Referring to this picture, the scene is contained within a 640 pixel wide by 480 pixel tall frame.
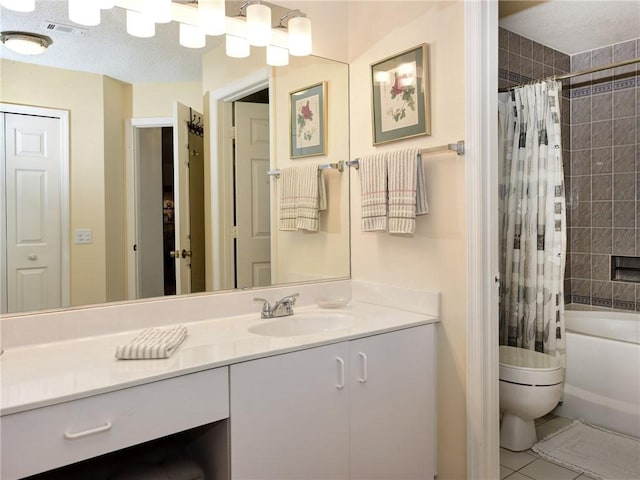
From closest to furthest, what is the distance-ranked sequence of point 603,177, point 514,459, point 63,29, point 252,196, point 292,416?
1. point 292,416
2. point 63,29
3. point 252,196
4. point 514,459
5. point 603,177

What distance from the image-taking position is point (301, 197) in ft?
7.32

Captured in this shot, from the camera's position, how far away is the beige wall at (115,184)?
168 cm

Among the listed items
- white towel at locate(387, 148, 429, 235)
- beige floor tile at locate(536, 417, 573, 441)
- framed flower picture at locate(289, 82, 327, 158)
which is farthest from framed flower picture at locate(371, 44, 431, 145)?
beige floor tile at locate(536, 417, 573, 441)

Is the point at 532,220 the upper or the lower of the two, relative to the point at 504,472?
upper

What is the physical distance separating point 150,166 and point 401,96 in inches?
43.4

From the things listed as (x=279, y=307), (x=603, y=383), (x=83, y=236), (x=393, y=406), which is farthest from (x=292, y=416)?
(x=603, y=383)

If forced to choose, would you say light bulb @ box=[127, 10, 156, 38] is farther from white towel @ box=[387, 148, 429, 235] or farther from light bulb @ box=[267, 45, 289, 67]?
white towel @ box=[387, 148, 429, 235]

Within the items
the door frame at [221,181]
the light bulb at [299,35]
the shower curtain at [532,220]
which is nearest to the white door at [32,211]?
the door frame at [221,181]

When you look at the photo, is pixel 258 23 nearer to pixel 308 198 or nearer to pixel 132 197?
pixel 308 198

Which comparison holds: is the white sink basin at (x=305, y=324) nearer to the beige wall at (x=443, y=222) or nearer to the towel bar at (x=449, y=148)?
the beige wall at (x=443, y=222)

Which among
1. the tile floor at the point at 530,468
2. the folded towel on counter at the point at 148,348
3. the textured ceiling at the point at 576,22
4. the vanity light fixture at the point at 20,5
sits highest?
the textured ceiling at the point at 576,22

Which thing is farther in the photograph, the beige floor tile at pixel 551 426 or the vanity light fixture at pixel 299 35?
A: the beige floor tile at pixel 551 426

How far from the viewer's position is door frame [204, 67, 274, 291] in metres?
1.94

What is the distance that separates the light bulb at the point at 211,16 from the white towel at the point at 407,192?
909mm
